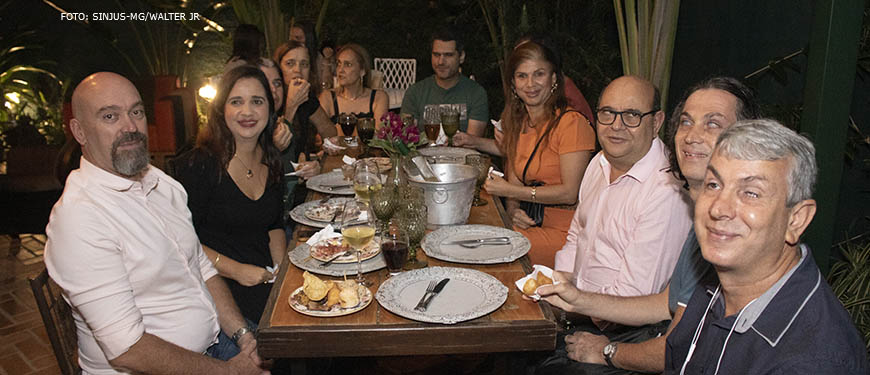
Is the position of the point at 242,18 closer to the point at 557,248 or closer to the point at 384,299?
the point at 557,248

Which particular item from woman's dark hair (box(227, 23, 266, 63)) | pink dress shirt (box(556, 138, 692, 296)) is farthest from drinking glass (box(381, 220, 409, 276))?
woman's dark hair (box(227, 23, 266, 63))

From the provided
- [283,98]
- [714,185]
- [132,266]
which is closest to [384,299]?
[132,266]

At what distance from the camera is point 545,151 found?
299 centimetres

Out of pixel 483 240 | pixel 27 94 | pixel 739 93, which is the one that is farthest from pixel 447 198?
pixel 27 94

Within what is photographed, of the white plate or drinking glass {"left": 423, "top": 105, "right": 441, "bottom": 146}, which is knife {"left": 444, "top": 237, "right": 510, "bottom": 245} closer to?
the white plate

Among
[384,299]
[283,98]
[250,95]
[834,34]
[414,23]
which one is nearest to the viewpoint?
[384,299]

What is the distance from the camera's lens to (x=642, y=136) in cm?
214

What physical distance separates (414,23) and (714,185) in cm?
777

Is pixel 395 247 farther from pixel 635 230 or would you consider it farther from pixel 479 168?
pixel 479 168

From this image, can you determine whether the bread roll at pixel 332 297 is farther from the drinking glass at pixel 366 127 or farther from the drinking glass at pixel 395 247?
the drinking glass at pixel 366 127

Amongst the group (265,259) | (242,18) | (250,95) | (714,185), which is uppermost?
(242,18)

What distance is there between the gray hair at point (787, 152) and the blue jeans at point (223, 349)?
5.70 ft

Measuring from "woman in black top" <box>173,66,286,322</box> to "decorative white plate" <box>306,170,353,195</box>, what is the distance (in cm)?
18

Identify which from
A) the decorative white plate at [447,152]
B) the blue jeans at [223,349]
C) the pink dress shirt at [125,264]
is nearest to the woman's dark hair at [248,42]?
the decorative white plate at [447,152]
